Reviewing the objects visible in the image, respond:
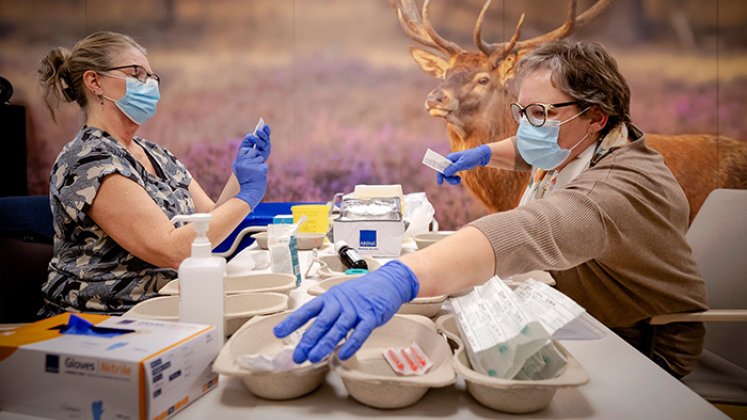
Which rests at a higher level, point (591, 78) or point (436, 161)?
point (591, 78)

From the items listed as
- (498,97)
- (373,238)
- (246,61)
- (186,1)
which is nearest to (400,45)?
(498,97)

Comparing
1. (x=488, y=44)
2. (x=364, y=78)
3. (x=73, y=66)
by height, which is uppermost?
(x=488, y=44)

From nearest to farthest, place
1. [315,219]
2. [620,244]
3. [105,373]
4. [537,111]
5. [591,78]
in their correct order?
[105,373] → [620,244] → [591,78] → [537,111] → [315,219]

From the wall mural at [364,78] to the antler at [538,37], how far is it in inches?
0.5

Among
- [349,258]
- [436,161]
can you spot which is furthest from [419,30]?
[349,258]

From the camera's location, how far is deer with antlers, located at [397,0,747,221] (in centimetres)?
385

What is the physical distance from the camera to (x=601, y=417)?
2.17 ft

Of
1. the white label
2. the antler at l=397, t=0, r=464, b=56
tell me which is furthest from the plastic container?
the antler at l=397, t=0, r=464, b=56

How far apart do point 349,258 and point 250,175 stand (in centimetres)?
60

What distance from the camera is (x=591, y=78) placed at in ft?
4.40

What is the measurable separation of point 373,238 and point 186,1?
3.25 m

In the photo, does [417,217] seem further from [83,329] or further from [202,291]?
[83,329]

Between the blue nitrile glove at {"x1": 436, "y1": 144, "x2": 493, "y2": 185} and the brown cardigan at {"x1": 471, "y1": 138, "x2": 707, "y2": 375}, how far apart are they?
Result: 2.91 ft

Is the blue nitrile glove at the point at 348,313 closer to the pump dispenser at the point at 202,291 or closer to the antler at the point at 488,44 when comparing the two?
the pump dispenser at the point at 202,291
